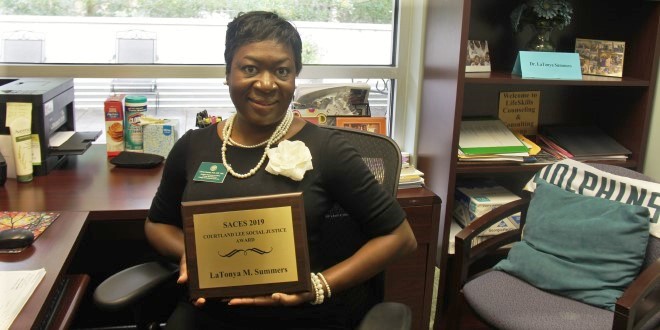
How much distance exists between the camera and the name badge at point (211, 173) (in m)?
1.28

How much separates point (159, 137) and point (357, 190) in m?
1.01

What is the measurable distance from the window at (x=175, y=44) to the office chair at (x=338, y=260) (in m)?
0.93

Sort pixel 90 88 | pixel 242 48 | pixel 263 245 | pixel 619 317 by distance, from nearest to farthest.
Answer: pixel 263 245
pixel 242 48
pixel 619 317
pixel 90 88

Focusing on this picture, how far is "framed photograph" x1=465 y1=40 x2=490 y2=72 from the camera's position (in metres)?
2.14

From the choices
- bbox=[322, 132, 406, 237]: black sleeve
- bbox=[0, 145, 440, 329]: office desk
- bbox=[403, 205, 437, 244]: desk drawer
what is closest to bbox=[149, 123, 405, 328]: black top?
bbox=[322, 132, 406, 237]: black sleeve

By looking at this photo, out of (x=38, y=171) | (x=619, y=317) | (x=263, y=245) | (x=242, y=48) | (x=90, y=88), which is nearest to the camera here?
(x=263, y=245)

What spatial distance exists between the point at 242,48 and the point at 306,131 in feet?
0.76

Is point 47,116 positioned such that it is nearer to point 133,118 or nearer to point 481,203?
point 133,118

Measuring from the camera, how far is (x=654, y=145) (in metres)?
2.22

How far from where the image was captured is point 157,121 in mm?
2021

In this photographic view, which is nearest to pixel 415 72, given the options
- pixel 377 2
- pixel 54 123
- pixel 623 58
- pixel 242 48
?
pixel 377 2

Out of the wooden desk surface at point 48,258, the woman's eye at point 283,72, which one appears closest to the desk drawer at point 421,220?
the woman's eye at point 283,72

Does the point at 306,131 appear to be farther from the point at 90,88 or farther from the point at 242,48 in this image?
the point at 90,88

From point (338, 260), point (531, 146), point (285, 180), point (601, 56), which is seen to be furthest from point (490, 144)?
point (285, 180)
